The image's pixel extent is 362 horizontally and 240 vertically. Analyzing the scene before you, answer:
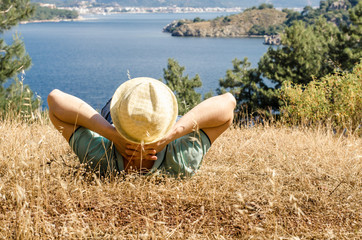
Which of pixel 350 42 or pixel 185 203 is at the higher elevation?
pixel 185 203

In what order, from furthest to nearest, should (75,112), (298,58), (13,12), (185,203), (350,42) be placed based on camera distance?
(298,58) → (350,42) → (13,12) → (75,112) → (185,203)

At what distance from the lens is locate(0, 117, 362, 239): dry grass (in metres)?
1.89

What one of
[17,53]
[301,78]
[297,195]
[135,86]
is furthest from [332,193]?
[301,78]

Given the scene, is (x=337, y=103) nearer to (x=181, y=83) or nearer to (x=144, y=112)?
(x=144, y=112)

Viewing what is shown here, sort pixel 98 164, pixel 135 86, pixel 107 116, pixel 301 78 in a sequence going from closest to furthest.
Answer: pixel 135 86, pixel 98 164, pixel 107 116, pixel 301 78

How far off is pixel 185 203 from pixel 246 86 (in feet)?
103

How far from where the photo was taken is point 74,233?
1791 millimetres

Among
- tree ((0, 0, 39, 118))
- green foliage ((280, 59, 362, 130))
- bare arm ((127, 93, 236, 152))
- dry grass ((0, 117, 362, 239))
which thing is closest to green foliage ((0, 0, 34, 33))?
tree ((0, 0, 39, 118))

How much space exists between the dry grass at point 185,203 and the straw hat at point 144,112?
34 cm

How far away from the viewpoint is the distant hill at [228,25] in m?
124

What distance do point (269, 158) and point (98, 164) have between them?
4.89 ft

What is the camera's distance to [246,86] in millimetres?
33000

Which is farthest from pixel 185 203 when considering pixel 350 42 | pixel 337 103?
pixel 350 42

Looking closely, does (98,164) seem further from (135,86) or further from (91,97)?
(91,97)
